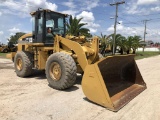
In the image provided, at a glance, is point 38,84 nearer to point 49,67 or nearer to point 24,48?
point 49,67

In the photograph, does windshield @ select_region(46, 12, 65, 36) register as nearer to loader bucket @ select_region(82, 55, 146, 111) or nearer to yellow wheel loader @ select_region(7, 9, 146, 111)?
yellow wheel loader @ select_region(7, 9, 146, 111)

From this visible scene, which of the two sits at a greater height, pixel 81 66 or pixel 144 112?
pixel 81 66

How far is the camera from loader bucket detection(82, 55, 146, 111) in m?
4.88

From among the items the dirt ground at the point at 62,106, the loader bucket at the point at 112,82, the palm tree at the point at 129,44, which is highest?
the palm tree at the point at 129,44

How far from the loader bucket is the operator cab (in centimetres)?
286

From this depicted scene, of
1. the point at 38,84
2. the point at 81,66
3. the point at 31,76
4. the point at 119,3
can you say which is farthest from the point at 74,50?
the point at 119,3

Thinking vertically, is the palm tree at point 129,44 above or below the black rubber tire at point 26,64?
above

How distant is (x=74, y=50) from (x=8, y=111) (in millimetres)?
3101

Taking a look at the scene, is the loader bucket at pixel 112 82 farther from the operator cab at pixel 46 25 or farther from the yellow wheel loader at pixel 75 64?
the operator cab at pixel 46 25

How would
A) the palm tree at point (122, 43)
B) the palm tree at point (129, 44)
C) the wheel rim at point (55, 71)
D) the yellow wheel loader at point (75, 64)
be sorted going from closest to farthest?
the yellow wheel loader at point (75, 64), the wheel rim at point (55, 71), the palm tree at point (122, 43), the palm tree at point (129, 44)

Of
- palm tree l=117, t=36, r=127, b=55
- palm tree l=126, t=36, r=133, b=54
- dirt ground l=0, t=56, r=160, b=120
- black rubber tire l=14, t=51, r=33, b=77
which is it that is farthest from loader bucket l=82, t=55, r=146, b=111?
palm tree l=126, t=36, r=133, b=54

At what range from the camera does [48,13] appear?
8031 millimetres

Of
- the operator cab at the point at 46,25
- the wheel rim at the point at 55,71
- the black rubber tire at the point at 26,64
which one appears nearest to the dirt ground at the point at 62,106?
the wheel rim at the point at 55,71

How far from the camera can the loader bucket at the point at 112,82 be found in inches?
192
